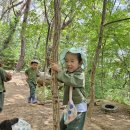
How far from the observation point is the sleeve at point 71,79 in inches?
119

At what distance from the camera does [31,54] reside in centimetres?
2567

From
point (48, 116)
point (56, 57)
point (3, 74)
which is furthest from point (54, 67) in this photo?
point (48, 116)

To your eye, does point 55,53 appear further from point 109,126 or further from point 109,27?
point 109,27

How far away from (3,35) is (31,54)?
3222mm

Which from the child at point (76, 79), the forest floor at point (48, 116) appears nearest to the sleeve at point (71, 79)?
the child at point (76, 79)

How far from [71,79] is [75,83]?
0.09 metres

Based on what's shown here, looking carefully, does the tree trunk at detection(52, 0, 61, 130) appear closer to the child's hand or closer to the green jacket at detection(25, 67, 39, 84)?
the child's hand

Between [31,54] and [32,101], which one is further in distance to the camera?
[31,54]

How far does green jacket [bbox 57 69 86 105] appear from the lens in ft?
10.1

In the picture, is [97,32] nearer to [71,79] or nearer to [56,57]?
[71,79]

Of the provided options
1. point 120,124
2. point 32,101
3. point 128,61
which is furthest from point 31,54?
point 120,124

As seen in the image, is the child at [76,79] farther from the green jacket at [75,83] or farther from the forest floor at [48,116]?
the forest floor at [48,116]

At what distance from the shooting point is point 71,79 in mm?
3188

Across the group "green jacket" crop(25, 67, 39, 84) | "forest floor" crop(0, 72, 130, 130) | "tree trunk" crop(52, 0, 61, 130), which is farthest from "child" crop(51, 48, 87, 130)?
"green jacket" crop(25, 67, 39, 84)
